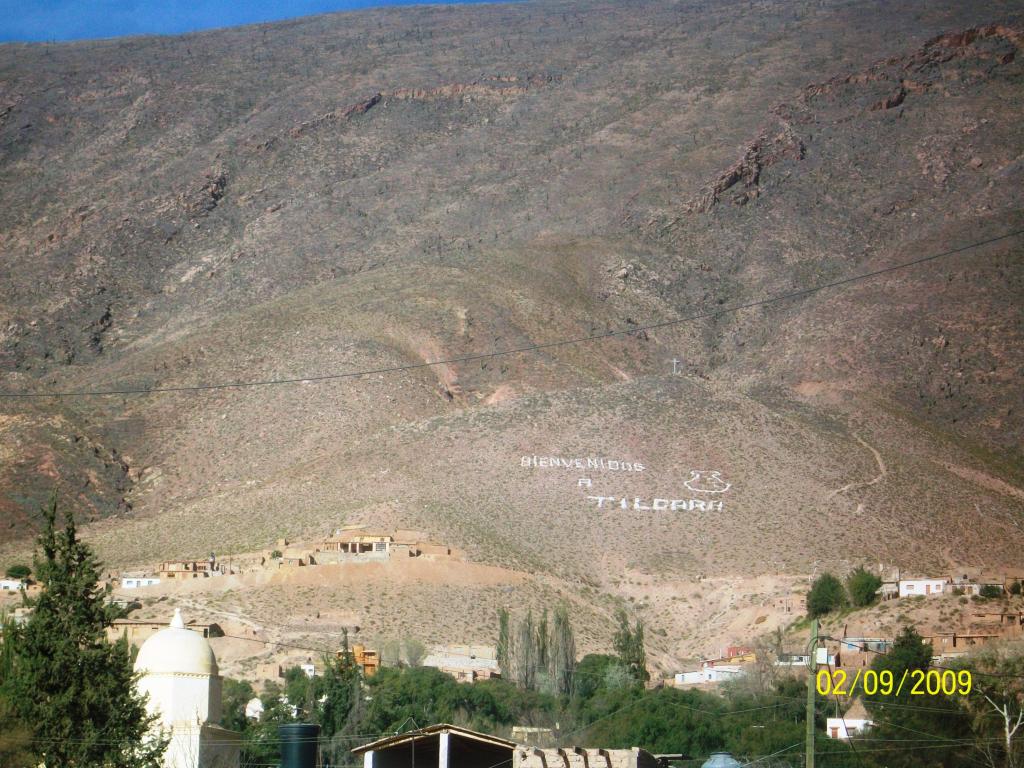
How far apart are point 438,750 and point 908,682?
20.4 m

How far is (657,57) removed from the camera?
18100 centimetres


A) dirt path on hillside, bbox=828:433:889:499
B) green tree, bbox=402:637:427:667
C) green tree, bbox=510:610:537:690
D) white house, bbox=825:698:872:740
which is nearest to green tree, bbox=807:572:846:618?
green tree, bbox=510:610:537:690

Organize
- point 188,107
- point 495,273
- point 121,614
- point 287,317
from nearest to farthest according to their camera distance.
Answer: point 121,614 → point 287,317 → point 495,273 → point 188,107

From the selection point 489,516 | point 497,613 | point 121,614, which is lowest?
point 121,614

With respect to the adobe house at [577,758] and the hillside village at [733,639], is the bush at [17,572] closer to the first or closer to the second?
the hillside village at [733,639]

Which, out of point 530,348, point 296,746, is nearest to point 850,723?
point 296,746

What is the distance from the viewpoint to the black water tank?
3144 cm

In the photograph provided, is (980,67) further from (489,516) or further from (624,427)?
(489,516)

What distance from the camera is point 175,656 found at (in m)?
35.4

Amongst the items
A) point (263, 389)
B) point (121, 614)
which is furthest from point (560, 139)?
point (121, 614)

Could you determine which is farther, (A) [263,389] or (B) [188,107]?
(B) [188,107]

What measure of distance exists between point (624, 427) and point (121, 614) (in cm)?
6503

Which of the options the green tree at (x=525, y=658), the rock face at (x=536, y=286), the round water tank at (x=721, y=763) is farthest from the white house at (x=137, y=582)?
the round water tank at (x=721, y=763)

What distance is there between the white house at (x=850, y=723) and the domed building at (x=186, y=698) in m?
19.2
